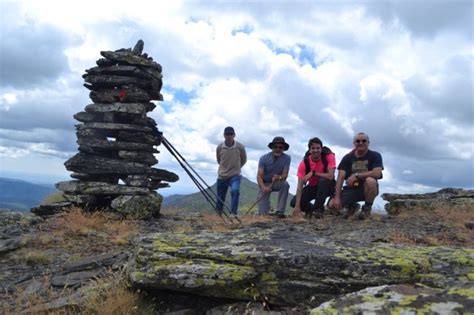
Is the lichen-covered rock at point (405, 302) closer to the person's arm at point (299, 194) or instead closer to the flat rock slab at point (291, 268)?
the flat rock slab at point (291, 268)

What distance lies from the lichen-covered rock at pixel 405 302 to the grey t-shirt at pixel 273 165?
10.3m

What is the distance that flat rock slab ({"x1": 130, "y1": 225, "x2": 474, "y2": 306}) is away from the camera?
577 cm

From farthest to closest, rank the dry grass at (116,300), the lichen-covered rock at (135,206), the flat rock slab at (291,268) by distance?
the lichen-covered rock at (135,206)
the dry grass at (116,300)
the flat rock slab at (291,268)

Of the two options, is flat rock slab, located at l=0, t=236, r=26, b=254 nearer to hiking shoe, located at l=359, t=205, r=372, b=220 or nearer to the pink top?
the pink top

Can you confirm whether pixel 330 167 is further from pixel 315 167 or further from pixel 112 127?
pixel 112 127

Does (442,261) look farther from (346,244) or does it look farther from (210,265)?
(210,265)

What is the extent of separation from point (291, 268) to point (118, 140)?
12085mm

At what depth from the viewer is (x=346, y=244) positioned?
704 cm

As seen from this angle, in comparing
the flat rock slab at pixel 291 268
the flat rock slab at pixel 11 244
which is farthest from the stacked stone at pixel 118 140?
the flat rock slab at pixel 291 268

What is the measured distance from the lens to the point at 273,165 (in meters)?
14.9

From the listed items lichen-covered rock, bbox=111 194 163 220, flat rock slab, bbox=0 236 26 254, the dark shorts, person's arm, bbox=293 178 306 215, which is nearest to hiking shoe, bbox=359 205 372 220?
the dark shorts

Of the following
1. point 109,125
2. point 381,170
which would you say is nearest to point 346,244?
point 381,170

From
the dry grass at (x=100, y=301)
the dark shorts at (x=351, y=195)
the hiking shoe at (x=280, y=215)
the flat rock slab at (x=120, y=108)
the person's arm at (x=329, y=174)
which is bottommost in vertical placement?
the dry grass at (x=100, y=301)

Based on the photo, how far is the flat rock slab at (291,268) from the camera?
5.77 m
